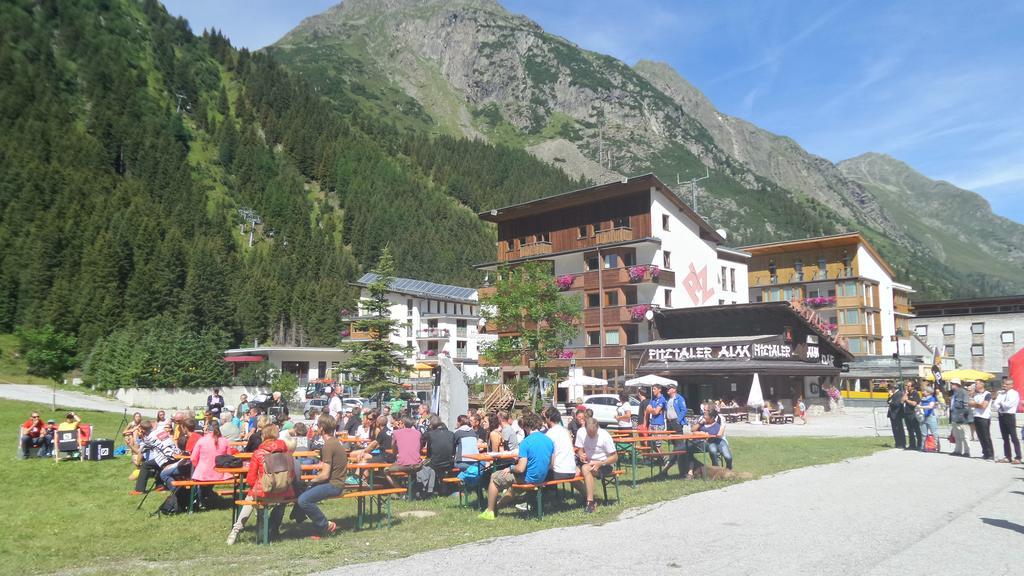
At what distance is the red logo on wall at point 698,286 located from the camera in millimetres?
50031

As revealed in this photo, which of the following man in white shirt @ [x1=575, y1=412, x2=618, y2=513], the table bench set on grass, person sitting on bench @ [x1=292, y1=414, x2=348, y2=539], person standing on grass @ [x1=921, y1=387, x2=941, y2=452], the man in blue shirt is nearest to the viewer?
the table bench set on grass

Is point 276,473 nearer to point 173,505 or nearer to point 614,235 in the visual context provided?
point 173,505

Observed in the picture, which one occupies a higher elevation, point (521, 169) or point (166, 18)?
point (166, 18)

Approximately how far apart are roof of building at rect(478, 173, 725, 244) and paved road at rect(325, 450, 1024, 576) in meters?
35.6

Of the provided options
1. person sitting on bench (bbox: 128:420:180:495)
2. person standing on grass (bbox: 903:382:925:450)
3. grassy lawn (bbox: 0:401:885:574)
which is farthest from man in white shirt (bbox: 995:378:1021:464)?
person sitting on bench (bbox: 128:420:180:495)

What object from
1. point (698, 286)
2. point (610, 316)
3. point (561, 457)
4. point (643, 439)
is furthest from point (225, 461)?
point (698, 286)

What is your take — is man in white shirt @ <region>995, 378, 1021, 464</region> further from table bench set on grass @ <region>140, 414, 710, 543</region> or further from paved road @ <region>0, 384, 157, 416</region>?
paved road @ <region>0, 384, 157, 416</region>

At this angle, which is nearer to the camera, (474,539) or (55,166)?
(474,539)

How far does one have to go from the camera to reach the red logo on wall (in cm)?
5003

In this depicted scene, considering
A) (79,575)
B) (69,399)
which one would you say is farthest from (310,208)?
(79,575)

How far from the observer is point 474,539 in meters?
8.30

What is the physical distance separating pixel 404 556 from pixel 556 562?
1.66m

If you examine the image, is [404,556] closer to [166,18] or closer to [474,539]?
[474,539]

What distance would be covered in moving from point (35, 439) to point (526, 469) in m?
14.2
